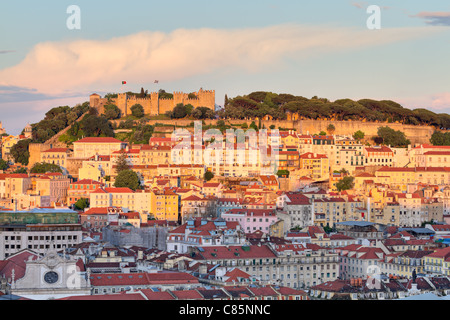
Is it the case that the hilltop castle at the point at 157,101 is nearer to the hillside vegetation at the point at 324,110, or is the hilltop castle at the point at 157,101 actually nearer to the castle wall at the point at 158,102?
the castle wall at the point at 158,102

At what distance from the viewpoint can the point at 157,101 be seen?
61.3 metres

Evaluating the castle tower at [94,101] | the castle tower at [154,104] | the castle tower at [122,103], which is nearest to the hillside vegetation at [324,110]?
the castle tower at [154,104]

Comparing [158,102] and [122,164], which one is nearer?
[122,164]

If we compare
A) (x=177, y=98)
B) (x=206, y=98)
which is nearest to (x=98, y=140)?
(x=177, y=98)

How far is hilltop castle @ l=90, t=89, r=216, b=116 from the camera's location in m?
60.7

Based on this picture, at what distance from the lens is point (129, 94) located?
209 feet

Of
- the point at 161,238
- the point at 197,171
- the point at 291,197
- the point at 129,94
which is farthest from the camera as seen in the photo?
the point at 129,94

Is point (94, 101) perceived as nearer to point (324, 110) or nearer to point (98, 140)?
point (98, 140)

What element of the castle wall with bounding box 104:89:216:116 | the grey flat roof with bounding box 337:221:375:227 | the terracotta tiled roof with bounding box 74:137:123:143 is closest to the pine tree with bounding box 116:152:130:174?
the terracotta tiled roof with bounding box 74:137:123:143

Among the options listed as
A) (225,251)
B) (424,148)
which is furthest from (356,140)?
(225,251)

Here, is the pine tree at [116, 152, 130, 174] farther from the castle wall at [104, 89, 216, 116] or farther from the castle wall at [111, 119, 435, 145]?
the castle wall at [104, 89, 216, 116]

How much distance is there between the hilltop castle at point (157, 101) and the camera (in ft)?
199
